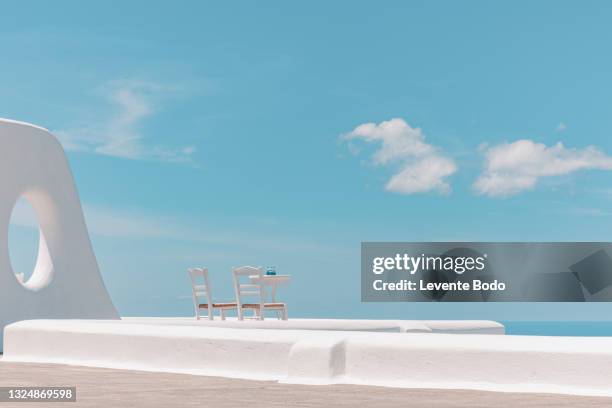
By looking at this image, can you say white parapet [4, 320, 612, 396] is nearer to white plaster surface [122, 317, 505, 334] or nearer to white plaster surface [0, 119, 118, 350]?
white plaster surface [122, 317, 505, 334]

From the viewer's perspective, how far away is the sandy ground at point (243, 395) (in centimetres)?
609

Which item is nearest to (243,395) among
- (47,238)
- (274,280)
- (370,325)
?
(370,325)

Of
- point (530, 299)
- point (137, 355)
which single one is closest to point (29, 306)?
point (137, 355)

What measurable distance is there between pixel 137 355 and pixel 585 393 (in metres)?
4.55

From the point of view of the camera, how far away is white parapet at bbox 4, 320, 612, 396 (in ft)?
23.2

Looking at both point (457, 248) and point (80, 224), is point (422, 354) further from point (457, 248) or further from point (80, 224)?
point (80, 224)

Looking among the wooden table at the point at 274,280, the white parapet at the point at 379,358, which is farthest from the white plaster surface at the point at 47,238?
the white parapet at the point at 379,358

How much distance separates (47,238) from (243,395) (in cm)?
920

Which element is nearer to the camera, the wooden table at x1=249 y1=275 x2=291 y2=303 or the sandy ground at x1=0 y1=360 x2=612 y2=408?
the sandy ground at x1=0 y1=360 x2=612 y2=408

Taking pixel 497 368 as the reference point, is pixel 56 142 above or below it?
above

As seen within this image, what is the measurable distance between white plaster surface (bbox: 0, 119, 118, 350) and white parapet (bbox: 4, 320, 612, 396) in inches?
189

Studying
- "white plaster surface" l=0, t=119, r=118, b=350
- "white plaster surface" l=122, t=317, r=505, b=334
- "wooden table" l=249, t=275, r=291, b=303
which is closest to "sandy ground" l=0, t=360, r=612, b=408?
"white plaster surface" l=122, t=317, r=505, b=334

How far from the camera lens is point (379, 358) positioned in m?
7.69

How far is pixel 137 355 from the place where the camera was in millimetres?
9469
